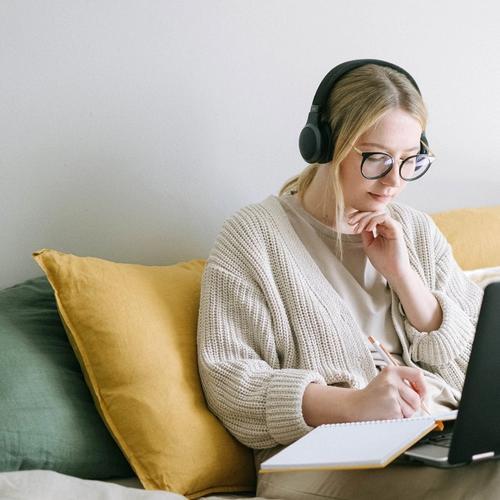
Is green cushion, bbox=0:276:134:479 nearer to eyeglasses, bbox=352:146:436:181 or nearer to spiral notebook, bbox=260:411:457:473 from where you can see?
spiral notebook, bbox=260:411:457:473

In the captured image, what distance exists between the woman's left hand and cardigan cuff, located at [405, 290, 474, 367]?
0.11m

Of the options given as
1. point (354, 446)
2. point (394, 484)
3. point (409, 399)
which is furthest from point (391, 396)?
point (354, 446)

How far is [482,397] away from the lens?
1.21m

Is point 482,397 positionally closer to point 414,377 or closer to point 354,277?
point 414,377

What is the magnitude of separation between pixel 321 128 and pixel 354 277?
306 millimetres

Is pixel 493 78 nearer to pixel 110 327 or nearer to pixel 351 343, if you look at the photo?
pixel 351 343

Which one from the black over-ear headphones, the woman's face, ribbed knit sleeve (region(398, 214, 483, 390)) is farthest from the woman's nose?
ribbed knit sleeve (region(398, 214, 483, 390))

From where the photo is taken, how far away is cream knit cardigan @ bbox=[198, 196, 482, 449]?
166 centimetres

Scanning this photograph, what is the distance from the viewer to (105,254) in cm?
208

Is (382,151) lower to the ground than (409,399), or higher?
higher

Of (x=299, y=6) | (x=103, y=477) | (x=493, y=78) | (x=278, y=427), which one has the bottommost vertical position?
(x=103, y=477)

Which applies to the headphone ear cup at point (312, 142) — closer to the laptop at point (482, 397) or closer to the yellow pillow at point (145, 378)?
the yellow pillow at point (145, 378)

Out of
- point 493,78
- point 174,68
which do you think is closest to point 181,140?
point 174,68

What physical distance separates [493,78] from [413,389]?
1.32 metres
